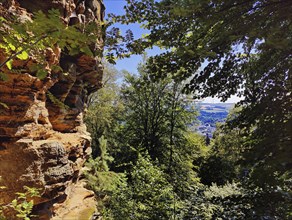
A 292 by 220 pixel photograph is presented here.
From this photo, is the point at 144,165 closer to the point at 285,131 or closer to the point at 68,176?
the point at 68,176

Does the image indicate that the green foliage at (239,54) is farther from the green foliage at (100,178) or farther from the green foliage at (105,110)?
the green foliage at (105,110)

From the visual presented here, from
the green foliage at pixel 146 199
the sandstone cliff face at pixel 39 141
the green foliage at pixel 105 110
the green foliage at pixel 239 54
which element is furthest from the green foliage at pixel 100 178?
A: the green foliage at pixel 239 54

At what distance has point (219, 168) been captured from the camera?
21.5 metres

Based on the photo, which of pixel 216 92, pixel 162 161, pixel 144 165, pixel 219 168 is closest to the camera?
pixel 216 92

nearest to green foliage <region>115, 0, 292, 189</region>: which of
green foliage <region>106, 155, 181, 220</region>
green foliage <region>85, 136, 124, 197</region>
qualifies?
green foliage <region>106, 155, 181, 220</region>

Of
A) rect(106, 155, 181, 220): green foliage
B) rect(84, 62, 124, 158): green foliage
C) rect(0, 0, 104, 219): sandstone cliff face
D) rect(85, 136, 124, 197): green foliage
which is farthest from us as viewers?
rect(84, 62, 124, 158): green foliage

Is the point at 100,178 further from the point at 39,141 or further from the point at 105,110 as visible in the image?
the point at 105,110

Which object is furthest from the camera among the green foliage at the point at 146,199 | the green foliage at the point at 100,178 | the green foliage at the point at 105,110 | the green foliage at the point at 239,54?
the green foliage at the point at 105,110

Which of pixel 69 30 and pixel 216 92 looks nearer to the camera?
pixel 69 30

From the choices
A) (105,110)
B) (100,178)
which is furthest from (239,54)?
(105,110)

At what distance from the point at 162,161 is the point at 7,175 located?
12.5m

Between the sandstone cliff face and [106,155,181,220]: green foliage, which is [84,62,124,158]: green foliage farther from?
[106,155,181,220]: green foliage

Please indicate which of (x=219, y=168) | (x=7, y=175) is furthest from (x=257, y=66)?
(x=219, y=168)

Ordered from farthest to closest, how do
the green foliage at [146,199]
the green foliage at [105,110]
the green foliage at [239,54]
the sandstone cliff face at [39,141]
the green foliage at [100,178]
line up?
the green foliage at [105,110] < the green foliage at [100,178] < the sandstone cliff face at [39,141] < the green foliage at [146,199] < the green foliage at [239,54]
